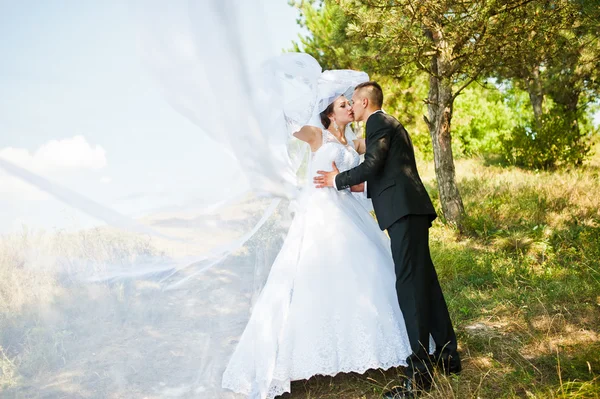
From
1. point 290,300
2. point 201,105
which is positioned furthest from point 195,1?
point 290,300

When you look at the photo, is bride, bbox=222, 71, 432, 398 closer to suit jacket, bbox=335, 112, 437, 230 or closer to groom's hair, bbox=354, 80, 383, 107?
suit jacket, bbox=335, 112, 437, 230

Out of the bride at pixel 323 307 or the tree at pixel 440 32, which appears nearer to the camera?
the bride at pixel 323 307

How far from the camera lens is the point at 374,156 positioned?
126 inches

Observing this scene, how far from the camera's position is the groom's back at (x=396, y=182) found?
3201 mm

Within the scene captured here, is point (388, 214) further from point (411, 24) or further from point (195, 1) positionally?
point (411, 24)

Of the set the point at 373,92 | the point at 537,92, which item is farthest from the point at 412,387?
the point at 537,92

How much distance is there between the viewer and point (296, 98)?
3.30 meters

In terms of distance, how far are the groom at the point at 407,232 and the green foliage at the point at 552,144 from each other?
1072 centimetres

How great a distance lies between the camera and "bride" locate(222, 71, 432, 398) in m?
3.10

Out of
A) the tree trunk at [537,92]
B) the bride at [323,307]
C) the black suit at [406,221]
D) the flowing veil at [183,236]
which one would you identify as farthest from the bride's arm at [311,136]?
the tree trunk at [537,92]

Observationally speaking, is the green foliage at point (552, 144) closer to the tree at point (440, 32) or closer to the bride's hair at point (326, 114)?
the tree at point (440, 32)

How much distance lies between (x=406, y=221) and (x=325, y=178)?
0.67 metres

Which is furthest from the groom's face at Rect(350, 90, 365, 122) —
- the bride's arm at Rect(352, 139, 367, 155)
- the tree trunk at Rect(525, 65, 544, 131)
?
the tree trunk at Rect(525, 65, 544, 131)

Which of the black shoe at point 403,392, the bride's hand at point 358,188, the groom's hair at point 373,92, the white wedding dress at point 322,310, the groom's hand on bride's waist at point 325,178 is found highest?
the groom's hair at point 373,92
